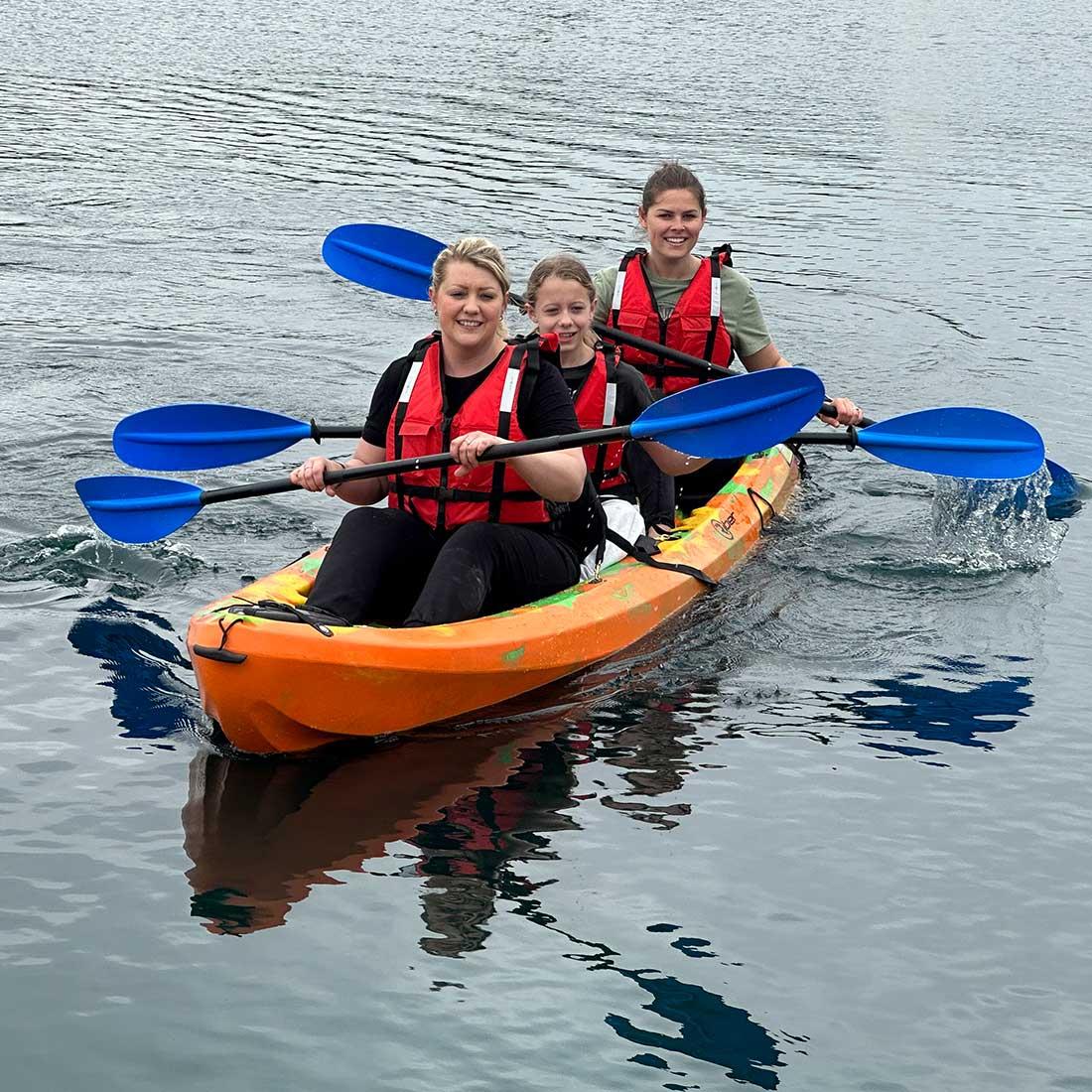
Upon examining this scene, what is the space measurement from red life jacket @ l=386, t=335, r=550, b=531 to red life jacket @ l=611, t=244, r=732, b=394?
70.7 inches

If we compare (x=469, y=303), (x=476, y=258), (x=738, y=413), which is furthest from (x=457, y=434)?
(x=738, y=413)

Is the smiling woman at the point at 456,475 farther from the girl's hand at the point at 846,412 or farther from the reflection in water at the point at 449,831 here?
the girl's hand at the point at 846,412

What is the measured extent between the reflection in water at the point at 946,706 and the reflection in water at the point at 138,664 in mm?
2019

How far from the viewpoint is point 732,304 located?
254 inches

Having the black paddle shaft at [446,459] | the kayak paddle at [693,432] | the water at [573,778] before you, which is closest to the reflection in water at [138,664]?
the water at [573,778]

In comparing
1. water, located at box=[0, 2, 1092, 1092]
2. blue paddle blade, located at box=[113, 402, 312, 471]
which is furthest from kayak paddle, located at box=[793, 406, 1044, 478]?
blue paddle blade, located at box=[113, 402, 312, 471]

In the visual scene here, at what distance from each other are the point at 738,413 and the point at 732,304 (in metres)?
1.49

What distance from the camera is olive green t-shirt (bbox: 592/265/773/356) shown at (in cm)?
643

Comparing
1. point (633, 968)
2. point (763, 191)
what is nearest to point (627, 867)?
point (633, 968)

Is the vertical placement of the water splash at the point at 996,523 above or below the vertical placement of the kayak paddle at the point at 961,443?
below

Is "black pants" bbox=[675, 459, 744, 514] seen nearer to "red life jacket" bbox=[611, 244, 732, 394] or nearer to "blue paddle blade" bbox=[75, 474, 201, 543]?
"red life jacket" bbox=[611, 244, 732, 394]

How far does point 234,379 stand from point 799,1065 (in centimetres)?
579

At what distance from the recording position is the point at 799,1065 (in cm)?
325

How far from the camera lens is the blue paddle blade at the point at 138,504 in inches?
198
